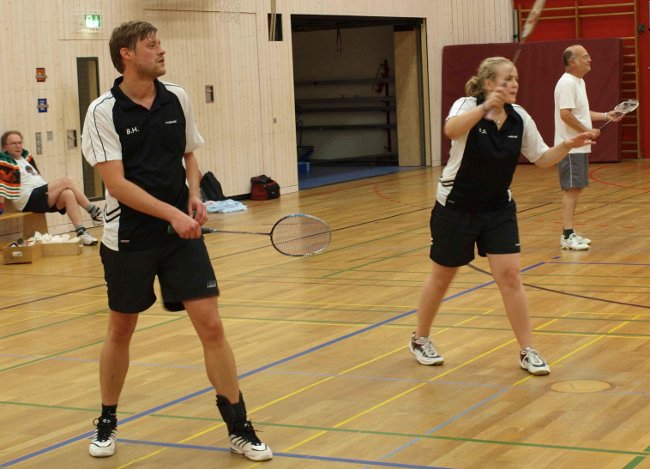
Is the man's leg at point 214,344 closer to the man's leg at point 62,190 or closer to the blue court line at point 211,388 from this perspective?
the blue court line at point 211,388

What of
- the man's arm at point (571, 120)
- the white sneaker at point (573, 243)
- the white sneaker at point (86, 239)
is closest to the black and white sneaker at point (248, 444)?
the man's arm at point (571, 120)

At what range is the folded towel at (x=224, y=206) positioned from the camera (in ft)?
52.9

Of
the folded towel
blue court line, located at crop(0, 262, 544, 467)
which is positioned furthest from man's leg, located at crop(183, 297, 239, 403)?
the folded towel

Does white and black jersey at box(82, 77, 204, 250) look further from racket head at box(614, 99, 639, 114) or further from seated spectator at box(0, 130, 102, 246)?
seated spectator at box(0, 130, 102, 246)

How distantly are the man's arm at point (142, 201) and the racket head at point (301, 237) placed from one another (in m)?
1.96

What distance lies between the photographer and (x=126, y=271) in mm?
4824

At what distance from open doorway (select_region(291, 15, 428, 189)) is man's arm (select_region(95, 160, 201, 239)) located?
58.0ft

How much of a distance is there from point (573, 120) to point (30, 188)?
6437 millimetres

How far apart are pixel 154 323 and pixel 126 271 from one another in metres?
3.43

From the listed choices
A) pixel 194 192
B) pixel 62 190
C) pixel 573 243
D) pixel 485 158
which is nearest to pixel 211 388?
pixel 194 192

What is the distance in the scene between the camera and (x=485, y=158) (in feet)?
19.3

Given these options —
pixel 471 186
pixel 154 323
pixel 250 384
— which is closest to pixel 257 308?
pixel 154 323

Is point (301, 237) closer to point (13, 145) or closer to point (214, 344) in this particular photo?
point (214, 344)

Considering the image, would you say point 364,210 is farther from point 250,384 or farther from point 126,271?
point 126,271
